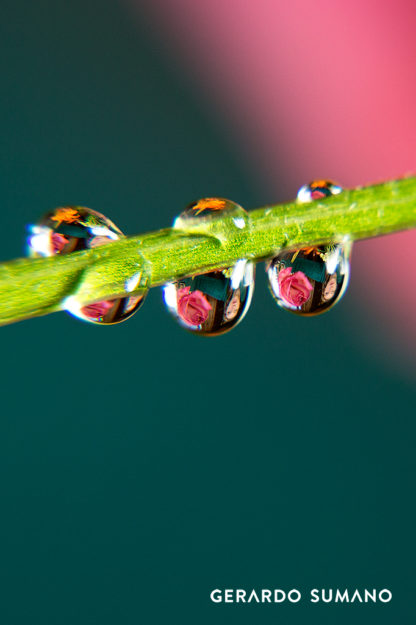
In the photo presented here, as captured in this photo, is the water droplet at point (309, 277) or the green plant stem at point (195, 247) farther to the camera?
the water droplet at point (309, 277)

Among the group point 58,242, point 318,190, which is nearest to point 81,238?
point 58,242

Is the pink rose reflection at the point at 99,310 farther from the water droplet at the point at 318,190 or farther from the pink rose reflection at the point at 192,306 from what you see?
the water droplet at the point at 318,190

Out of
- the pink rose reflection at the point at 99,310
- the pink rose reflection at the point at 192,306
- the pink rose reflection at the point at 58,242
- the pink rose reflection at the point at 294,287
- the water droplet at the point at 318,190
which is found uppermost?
the water droplet at the point at 318,190

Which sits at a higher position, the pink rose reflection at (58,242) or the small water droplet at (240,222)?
the pink rose reflection at (58,242)

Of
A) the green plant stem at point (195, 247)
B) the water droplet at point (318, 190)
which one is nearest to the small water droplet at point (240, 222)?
the green plant stem at point (195, 247)

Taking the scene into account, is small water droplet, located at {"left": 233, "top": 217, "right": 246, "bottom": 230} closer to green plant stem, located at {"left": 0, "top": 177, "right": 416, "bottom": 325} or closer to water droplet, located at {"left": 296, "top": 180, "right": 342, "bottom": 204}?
green plant stem, located at {"left": 0, "top": 177, "right": 416, "bottom": 325}

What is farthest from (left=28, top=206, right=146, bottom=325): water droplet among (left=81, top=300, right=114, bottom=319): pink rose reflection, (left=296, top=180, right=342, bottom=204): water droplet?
(left=296, top=180, right=342, bottom=204): water droplet

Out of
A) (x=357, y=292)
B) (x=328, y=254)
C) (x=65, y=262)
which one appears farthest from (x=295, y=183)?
(x=65, y=262)
